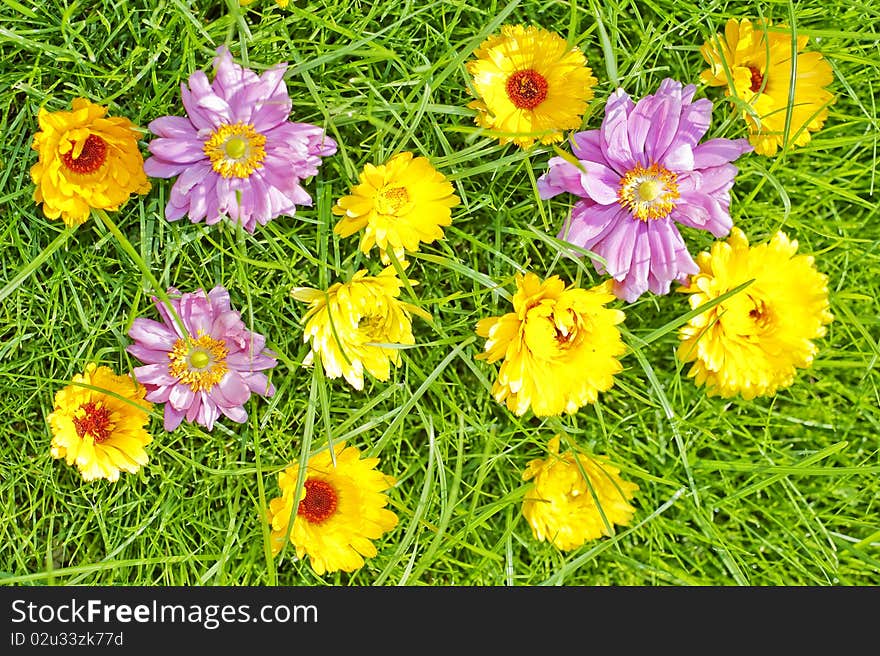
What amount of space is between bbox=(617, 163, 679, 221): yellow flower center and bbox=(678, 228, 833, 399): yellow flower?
0.27 ft

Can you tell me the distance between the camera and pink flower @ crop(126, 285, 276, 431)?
914mm

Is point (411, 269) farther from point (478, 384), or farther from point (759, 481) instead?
point (759, 481)

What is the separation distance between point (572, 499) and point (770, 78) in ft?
1.89

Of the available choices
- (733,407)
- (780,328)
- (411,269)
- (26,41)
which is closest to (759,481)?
(733,407)

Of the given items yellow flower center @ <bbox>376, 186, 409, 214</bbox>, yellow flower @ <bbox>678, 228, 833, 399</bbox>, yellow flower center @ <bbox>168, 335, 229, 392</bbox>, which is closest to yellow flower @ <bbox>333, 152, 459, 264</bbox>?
yellow flower center @ <bbox>376, 186, 409, 214</bbox>

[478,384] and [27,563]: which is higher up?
[478,384]

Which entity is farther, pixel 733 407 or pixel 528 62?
pixel 733 407

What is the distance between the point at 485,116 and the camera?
0.90 m

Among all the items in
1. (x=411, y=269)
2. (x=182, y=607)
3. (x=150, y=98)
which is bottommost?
(x=182, y=607)

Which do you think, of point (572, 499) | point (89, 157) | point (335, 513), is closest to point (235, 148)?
point (89, 157)

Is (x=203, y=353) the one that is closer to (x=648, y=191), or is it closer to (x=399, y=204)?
(x=399, y=204)

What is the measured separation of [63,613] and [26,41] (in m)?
0.70

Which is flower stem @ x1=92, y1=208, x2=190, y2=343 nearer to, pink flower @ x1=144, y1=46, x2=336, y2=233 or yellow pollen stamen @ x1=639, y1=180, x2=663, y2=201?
pink flower @ x1=144, y1=46, x2=336, y2=233

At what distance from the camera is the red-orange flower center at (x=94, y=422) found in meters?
0.91
